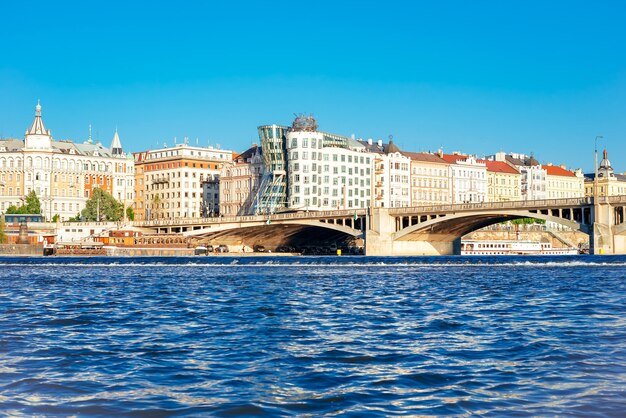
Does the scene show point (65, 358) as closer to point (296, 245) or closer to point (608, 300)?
point (608, 300)

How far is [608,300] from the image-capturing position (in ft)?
102

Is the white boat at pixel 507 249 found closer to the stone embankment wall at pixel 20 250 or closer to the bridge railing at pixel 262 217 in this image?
the bridge railing at pixel 262 217

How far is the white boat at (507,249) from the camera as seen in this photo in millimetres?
134375

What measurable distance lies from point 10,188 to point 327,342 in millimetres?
154660

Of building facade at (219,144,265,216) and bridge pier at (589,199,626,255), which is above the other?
building facade at (219,144,265,216)

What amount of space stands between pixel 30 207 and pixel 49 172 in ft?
40.4

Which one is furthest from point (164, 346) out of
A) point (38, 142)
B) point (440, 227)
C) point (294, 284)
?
point (38, 142)

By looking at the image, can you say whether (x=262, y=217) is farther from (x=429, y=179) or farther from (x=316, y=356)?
(x=316, y=356)

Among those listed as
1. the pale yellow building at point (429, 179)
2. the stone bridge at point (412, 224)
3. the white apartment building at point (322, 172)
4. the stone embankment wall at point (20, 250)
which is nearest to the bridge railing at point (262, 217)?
the stone bridge at point (412, 224)

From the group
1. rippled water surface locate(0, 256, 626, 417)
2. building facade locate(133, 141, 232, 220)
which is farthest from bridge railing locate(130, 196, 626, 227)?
rippled water surface locate(0, 256, 626, 417)

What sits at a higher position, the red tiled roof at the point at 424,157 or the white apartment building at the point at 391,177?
the red tiled roof at the point at 424,157

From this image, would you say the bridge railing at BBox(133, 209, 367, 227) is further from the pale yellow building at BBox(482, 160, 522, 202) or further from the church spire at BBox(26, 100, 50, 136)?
the pale yellow building at BBox(482, 160, 522, 202)

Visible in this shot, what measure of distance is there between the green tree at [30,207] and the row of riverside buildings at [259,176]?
4.90 meters

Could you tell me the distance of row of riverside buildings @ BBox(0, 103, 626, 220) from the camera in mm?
147500
